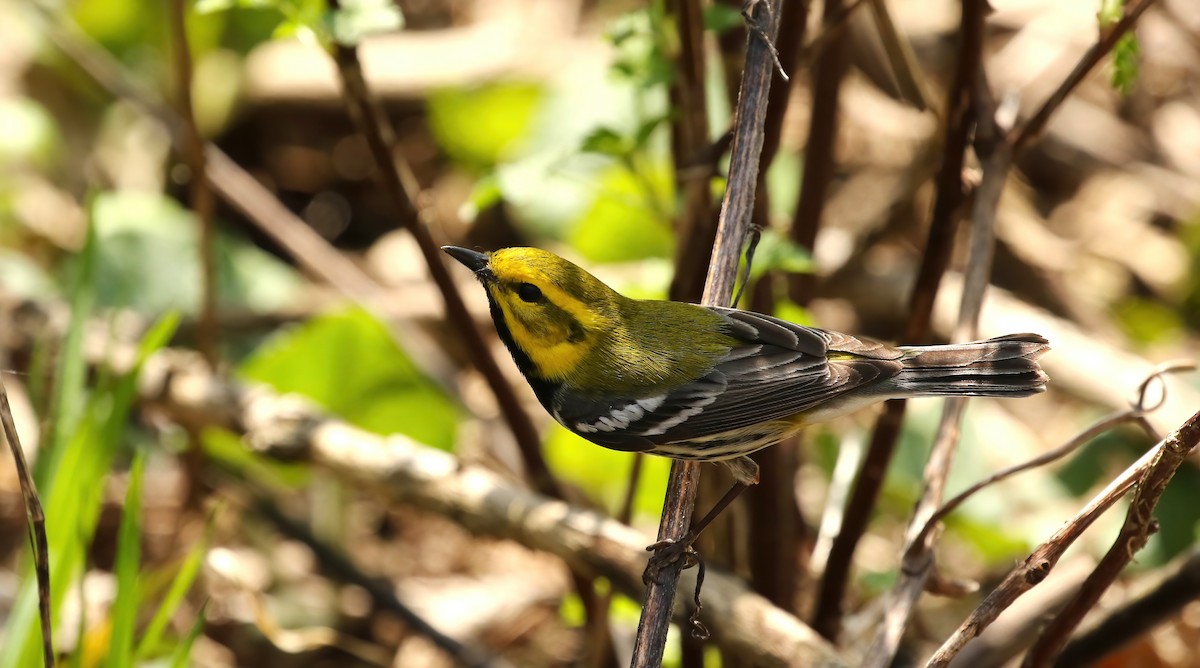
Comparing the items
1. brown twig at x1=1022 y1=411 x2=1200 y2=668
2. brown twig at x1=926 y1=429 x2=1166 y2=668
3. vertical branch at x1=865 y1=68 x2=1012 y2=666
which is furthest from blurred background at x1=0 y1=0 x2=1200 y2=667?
brown twig at x1=926 y1=429 x2=1166 y2=668

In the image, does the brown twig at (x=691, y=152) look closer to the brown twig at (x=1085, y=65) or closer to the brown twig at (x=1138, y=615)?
the brown twig at (x=1085, y=65)

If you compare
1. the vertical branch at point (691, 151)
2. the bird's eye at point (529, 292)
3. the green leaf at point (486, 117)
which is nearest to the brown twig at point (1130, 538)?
the vertical branch at point (691, 151)

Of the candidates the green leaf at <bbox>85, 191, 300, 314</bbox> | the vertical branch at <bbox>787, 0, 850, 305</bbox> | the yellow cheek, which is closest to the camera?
the yellow cheek

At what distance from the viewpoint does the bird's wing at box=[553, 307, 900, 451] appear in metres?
2.82

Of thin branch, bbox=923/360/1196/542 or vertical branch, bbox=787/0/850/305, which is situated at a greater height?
vertical branch, bbox=787/0/850/305

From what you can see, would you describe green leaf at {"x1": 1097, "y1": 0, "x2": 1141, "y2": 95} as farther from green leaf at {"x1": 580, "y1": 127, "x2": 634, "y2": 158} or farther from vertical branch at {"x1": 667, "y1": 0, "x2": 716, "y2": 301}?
green leaf at {"x1": 580, "y1": 127, "x2": 634, "y2": 158}

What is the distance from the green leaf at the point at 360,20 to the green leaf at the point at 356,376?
1644mm

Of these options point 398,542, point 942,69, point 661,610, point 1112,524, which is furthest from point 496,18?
point 661,610

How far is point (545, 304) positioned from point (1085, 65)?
134cm

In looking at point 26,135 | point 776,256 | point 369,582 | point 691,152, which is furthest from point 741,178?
point 26,135

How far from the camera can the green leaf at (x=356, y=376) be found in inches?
164

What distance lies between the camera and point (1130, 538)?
2.17 meters

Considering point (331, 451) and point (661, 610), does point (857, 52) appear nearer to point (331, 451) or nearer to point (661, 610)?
point (331, 451)

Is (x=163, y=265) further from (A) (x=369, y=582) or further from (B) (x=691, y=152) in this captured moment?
(B) (x=691, y=152)
